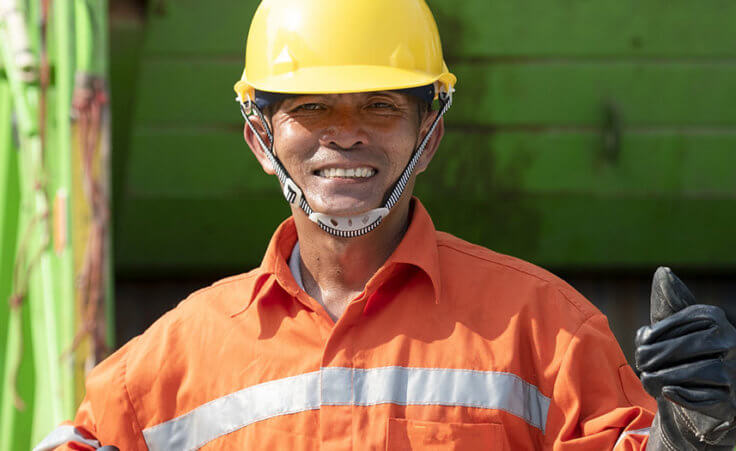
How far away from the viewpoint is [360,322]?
6.57 ft

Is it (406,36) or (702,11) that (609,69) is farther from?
(406,36)

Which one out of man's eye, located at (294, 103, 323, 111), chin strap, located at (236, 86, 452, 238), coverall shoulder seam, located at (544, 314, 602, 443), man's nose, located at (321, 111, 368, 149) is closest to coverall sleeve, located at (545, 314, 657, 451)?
coverall shoulder seam, located at (544, 314, 602, 443)

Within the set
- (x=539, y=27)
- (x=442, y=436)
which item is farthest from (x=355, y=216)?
(x=539, y=27)

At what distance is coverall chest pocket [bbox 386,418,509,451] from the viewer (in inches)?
74.7

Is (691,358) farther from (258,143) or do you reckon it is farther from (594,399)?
(258,143)

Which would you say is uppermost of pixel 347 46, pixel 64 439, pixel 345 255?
pixel 347 46

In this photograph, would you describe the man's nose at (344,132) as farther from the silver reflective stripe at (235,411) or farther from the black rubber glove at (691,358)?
the black rubber glove at (691,358)

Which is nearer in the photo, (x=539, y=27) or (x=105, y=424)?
(x=105, y=424)

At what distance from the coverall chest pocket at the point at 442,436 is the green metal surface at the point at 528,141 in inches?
107

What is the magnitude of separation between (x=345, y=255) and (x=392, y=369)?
0.91 feet

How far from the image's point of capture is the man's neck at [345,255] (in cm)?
211

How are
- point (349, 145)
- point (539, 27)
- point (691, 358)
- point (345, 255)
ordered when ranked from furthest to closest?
point (539, 27) < point (345, 255) < point (349, 145) < point (691, 358)

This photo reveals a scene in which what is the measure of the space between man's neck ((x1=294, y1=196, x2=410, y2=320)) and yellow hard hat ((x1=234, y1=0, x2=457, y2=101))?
0.25 m

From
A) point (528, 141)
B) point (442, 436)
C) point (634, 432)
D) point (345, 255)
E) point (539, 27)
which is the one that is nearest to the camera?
point (634, 432)
